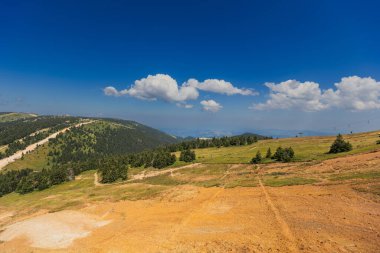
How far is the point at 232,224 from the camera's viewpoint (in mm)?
31781

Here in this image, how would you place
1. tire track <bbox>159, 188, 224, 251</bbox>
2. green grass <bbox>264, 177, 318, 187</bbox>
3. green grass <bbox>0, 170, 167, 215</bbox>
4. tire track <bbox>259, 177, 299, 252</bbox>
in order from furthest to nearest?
green grass <bbox>0, 170, 167, 215</bbox> → green grass <bbox>264, 177, 318, 187</bbox> → tire track <bbox>159, 188, 224, 251</bbox> → tire track <bbox>259, 177, 299, 252</bbox>

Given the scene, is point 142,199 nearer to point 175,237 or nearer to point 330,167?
point 175,237

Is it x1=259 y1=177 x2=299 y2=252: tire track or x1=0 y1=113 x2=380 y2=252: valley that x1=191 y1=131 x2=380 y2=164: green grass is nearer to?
x1=0 y1=113 x2=380 y2=252: valley

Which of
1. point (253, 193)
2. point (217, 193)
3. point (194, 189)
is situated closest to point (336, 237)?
point (253, 193)

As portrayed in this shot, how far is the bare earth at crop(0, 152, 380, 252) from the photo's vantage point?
2538cm

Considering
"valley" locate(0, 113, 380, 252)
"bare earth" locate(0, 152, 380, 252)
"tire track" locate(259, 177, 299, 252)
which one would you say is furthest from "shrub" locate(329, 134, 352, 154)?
"tire track" locate(259, 177, 299, 252)

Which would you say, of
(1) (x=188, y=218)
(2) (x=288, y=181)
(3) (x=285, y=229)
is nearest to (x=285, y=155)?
(2) (x=288, y=181)

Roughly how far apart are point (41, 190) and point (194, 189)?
98103 mm

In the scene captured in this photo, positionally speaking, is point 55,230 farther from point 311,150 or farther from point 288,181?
point 311,150

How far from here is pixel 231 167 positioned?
85750 mm

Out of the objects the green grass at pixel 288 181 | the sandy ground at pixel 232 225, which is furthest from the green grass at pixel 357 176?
the sandy ground at pixel 232 225

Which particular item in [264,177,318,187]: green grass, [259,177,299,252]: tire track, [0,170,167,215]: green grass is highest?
[264,177,318,187]: green grass

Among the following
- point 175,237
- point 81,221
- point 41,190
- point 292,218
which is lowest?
point 41,190

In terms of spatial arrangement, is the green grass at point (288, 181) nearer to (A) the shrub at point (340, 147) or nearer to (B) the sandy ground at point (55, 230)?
(B) the sandy ground at point (55, 230)
